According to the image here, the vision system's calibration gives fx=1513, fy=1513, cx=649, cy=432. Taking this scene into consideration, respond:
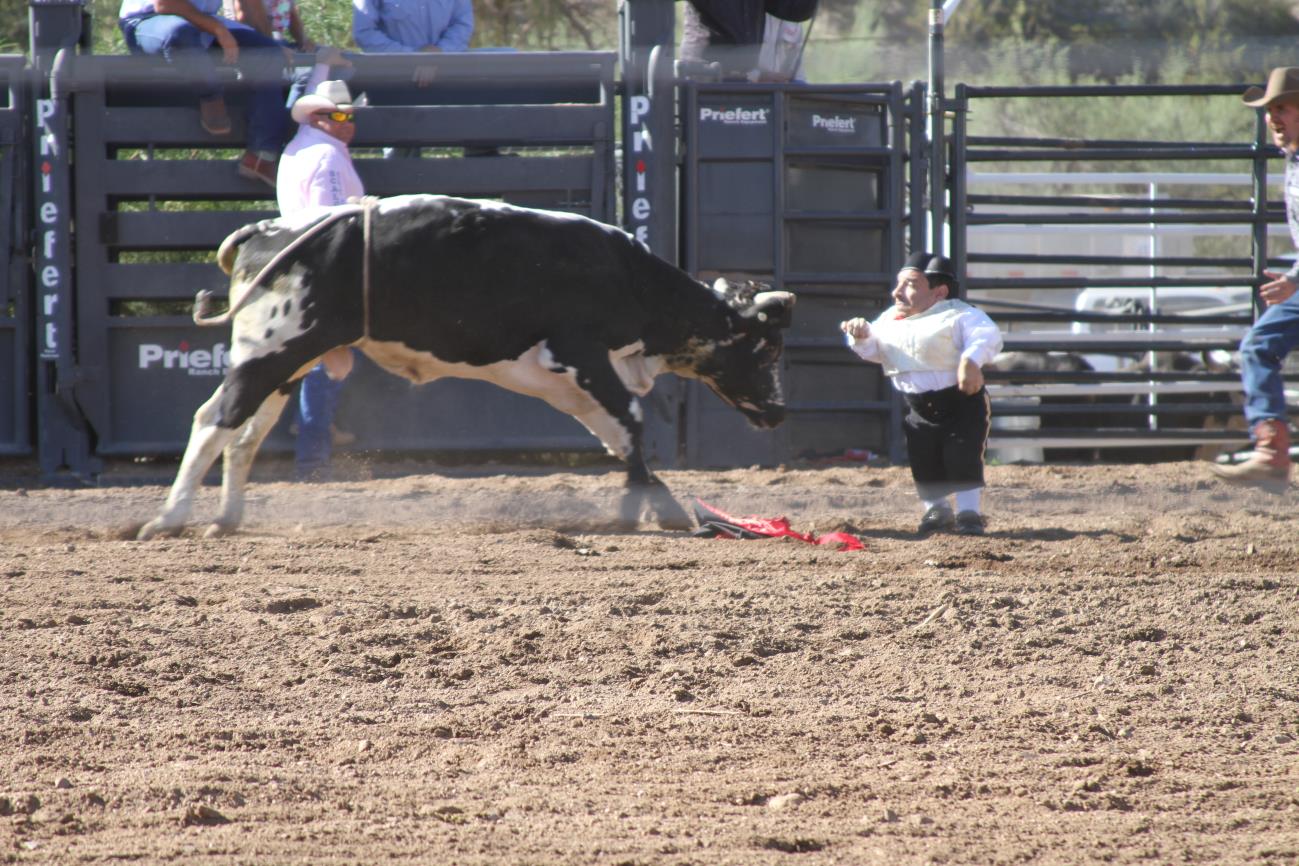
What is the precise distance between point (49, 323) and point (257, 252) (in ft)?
10.1

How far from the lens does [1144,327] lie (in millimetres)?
12234

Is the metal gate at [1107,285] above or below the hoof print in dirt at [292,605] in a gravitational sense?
above

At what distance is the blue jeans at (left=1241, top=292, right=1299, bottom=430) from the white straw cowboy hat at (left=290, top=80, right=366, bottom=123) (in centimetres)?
453

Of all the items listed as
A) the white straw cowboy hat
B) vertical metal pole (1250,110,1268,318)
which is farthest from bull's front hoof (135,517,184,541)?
vertical metal pole (1250,110,1268,318)

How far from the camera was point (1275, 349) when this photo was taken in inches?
244

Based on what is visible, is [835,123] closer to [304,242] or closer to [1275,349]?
[1275,349]

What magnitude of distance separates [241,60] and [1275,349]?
5783 mm

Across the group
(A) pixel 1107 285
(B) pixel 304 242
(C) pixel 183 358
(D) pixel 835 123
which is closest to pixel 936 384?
(B) pixel 304 242

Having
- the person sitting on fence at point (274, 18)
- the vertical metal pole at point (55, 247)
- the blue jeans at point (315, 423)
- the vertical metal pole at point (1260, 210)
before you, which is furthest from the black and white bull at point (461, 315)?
the vertical metal pole at point (1260, 210)

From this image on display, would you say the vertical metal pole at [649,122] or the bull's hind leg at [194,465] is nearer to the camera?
the bull's hind leg at [194,465]

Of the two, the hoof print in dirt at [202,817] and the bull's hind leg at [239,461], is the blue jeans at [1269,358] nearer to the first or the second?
the bull's hind leg at [239,461]

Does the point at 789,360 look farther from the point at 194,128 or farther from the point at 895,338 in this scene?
the point at 194,128

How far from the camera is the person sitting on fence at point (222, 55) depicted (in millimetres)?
8641

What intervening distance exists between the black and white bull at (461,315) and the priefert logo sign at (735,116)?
8.64 ft
